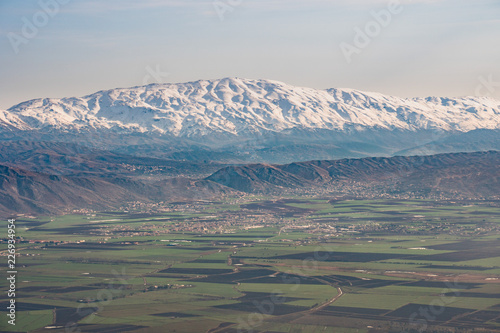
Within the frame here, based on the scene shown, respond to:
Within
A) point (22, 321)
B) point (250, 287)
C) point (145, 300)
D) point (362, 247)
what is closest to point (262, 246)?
point (362, 247)

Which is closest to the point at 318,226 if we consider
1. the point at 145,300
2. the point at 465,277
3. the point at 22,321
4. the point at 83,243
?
the point at 83,243

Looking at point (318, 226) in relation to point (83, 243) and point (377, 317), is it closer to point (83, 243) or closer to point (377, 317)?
point (83, 243)

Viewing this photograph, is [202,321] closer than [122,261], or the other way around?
[202,321]

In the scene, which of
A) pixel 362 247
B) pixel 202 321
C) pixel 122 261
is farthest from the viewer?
pixel 362 247

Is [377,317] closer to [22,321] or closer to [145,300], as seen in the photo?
[145,300]

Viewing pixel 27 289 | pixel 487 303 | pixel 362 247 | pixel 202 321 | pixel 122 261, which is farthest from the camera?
pixel 362 247

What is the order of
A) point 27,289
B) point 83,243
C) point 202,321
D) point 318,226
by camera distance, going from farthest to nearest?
1. point 318,226
2. point 83,243
3. point 27,289
4. point 202,321
